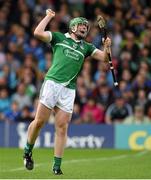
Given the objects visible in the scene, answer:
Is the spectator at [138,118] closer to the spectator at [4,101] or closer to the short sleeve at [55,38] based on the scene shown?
the spectator at [4,101]

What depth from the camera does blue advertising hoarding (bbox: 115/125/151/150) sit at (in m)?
20.7

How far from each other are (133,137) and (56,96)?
8437 mm

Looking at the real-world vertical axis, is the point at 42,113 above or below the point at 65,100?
below

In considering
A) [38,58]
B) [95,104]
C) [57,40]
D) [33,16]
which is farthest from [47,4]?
[57,40]

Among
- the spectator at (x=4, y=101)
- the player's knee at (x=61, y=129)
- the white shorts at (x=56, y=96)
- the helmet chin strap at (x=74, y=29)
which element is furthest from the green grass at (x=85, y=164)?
the spectator at (x=4, y=101)

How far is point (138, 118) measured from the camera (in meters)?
21.1

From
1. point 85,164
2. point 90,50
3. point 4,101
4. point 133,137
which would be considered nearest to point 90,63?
point 4,101

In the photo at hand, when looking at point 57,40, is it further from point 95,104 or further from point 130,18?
point 130,18

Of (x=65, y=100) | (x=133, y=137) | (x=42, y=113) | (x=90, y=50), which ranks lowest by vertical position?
(x=133, y=137)

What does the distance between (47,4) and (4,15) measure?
1.56 metres

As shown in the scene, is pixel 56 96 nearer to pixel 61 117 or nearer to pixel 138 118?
pixel 61 117

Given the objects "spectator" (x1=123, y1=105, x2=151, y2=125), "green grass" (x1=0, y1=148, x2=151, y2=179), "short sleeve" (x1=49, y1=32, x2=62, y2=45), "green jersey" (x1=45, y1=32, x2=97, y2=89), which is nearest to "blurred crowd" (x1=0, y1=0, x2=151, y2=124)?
"spectator" (x1=123, y1=105, x2=151, y2=125)

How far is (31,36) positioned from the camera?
24.6m

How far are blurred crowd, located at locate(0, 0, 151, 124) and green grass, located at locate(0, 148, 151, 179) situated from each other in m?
2.00
